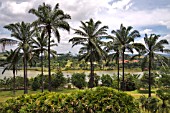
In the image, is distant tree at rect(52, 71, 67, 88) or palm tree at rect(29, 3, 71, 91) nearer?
palm tree at rect(29, 3, 71, 91)

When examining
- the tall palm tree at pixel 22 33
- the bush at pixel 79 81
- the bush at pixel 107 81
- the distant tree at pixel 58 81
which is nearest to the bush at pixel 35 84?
the distant tree at pixel 58 81

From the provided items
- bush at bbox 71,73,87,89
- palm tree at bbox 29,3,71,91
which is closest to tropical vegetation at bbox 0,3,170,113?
palm tree at bbox 29,3,71,91

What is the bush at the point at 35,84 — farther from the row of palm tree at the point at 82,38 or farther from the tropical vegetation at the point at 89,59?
the row of palm tree at the point at 82,38

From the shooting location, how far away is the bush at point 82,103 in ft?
39.2

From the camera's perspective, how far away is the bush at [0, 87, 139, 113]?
1196 centimetres

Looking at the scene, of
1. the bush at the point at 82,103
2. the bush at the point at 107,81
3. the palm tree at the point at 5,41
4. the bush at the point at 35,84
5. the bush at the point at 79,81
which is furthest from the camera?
the bush at the point at 79,81

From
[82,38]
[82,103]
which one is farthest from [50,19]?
[82,103]

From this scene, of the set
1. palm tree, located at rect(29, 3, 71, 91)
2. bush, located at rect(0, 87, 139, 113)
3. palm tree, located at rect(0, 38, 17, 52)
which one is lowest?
bush, located at rect(0, 87, 139, 113)

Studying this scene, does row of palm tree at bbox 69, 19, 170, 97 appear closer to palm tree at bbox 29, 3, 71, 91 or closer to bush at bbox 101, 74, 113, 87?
palm tree at bbox 29, 3, 71, 91

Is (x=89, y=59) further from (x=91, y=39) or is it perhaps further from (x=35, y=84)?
(x=35, y=84)

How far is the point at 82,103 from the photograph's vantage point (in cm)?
1214

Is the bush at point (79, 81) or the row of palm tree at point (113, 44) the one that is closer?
the row of palm tree at point (113, 44)

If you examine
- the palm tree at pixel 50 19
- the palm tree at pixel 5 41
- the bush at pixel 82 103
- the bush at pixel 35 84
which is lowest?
the bush at pixel 35 84

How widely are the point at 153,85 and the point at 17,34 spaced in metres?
35.6
